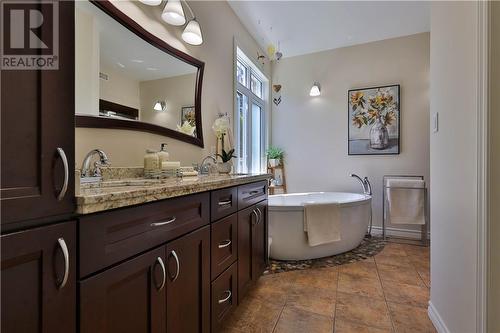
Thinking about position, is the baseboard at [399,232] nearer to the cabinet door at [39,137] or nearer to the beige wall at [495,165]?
the beige wall at [495,165]

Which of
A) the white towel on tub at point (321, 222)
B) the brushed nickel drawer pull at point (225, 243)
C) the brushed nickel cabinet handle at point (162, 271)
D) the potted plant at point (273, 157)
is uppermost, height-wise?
the potted plant at point (273, 157)

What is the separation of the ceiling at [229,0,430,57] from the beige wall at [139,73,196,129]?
1.33m

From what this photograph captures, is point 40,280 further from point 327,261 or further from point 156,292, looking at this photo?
point 327,261

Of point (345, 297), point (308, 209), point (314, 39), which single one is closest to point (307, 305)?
point (345, 297)

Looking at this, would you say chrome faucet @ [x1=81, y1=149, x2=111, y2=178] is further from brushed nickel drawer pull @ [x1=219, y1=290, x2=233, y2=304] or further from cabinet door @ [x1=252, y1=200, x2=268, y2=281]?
cabinet door @ [x1=252, y1=200, x2=268, y2=281]

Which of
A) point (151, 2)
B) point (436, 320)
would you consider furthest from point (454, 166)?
point (151, 2)

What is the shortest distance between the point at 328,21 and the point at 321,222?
7.95 feet

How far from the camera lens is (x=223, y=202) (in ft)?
4.58

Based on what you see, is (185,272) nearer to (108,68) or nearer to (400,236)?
(108,68)

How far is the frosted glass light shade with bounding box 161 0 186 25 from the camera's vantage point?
1725 mm

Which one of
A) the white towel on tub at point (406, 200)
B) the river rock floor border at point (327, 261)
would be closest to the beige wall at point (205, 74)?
the river rock floor border at point (327, 261)

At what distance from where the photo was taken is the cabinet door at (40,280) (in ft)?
1.73

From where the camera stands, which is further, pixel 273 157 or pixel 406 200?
pixel 273 157

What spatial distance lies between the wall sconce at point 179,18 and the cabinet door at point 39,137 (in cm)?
125
